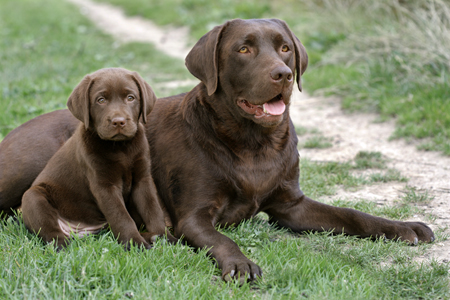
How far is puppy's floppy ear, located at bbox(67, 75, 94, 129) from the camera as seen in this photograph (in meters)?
3.25

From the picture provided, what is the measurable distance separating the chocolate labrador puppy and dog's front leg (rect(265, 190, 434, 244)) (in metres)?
0.93

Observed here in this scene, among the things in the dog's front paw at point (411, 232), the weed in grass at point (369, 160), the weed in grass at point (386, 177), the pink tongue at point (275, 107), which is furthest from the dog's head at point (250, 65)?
the weed in grass at point (369, 160)

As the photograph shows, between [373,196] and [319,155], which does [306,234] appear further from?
[319,155]

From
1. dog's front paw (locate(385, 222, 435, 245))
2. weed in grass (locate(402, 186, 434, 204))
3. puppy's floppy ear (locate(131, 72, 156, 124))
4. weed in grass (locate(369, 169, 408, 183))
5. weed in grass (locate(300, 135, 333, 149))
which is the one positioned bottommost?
weed in grass (locate(300, 135, 333, 149))

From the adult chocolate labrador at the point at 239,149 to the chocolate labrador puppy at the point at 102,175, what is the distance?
9.7 inches

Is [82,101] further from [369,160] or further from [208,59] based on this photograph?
[369,160]

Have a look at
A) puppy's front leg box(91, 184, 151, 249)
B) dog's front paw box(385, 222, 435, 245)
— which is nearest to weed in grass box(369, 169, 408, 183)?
dog's front paw box(385, 222, 435, 245)

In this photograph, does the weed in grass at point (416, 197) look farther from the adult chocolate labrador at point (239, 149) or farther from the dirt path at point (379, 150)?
the adult chocolate labrador at point (239, 149)

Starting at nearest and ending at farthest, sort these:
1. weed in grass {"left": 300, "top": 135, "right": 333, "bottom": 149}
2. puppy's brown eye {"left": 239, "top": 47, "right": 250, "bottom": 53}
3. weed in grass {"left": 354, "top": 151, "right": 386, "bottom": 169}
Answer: puppy's brown eye {"left": 239, "top": 47, "right": 250, "bottom": 53} < weed in grass {"left": 354, "top": 151, "right": 386, "bottom": 169} < weed in grass {"left": 300, "top": 135, "right": 333, "bottom": 149}

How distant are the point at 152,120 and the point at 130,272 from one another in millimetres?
1613

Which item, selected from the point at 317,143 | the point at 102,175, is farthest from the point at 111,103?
the point at 317,143

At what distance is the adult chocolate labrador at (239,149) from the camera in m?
3.25

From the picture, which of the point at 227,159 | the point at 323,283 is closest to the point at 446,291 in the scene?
the point at 323,283

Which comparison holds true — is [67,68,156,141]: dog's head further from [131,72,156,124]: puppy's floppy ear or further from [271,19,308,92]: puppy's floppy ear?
[271,19,308,92]: puppy's floppy ear
